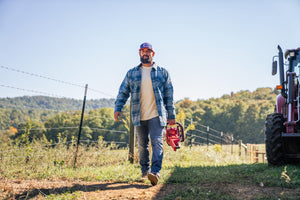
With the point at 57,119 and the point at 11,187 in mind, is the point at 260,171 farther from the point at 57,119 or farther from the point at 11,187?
the point at 57,119

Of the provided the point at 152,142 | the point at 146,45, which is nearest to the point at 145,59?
the point at 146,45

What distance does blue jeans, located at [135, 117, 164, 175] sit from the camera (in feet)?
12.0

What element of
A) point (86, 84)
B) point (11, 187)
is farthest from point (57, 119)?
point (11, 187)

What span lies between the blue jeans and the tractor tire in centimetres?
234

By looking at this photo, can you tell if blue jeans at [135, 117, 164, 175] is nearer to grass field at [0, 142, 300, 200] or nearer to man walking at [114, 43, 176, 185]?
man walking at [114, 43, 176, 185]

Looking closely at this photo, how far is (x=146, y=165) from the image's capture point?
13.3 ft

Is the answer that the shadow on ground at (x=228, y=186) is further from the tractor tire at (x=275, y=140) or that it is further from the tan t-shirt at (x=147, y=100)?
the tan t-shirt at (x=147, y=100)

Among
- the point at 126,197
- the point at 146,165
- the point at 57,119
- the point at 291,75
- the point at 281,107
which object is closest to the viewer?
the point at 126,197

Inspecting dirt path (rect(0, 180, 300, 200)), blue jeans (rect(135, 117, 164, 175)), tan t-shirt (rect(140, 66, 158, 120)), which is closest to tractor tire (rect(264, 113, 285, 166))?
dirt path (rect(0, 180, 300, 200))

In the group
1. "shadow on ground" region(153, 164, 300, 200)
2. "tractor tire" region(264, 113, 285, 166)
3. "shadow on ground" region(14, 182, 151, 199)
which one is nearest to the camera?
"shadow on ground" region(153, 164, 300, 200)

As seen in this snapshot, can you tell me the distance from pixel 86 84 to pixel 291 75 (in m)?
4.17

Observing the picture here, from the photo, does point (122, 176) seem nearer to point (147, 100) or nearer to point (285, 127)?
point (147, 100)

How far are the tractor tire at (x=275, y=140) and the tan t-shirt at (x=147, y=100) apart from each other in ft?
8.05

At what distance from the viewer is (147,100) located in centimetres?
384
